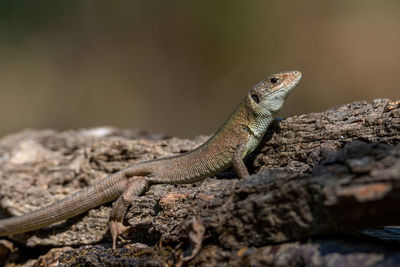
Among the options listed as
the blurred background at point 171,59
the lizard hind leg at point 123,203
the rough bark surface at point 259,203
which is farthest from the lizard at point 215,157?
the blurred background at point 171,59

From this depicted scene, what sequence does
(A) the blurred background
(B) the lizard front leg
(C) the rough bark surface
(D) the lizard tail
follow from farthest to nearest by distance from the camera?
(A) the blurred background → (D) the lizard tail → (B) the lizard front leg → (C) the rough bark surface

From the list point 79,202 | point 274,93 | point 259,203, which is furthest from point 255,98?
point 79,202

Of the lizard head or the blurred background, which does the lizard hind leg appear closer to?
the lizard head

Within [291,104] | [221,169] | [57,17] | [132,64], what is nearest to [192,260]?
[221,169]

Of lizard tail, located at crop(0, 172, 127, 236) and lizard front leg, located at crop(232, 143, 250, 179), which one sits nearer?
lizard front leg, located at crop(232, 143, 250, 179)

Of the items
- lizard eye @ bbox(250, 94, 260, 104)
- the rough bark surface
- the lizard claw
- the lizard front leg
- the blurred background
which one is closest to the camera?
the rough bark surface

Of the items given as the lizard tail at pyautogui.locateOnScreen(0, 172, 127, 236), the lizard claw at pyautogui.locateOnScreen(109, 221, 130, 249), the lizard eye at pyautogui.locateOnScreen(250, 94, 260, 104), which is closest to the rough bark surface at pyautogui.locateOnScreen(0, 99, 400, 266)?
the lizard claw at pyautogui.locateOnScreen(109, 221, 130, 249)

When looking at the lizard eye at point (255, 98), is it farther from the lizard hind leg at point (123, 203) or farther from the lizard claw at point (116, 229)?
the lizard claw at point (116, 229)
